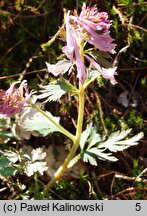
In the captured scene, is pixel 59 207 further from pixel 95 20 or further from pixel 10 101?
pixel 95 20

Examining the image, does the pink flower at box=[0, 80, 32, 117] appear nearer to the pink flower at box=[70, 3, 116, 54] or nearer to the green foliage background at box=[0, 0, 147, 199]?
the pink flower at box=[70, 3, 116, 54]

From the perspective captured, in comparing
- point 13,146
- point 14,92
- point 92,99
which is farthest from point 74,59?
point 13,146

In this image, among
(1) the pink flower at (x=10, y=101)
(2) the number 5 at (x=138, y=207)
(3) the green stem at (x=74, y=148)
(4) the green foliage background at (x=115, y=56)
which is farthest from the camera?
(4) the green foliage background at (x=115, y=56)

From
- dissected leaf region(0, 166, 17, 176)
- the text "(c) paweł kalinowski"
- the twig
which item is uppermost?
dissected leaf region(0, 166, 17, 176)

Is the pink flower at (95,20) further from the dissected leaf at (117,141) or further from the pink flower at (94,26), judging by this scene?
the dissected leaf at (117,141)

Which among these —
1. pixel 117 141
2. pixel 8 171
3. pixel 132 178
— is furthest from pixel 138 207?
pixel 8 171

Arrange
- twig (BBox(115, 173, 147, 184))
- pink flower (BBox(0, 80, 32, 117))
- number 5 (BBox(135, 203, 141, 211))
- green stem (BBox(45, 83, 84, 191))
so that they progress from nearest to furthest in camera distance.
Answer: pink flower (BBox(0, 80, 32, 117)) < green stem (BBox(45, 83, 84, 191)) < number 5 (BBox(135, 203, 141, 211)) < twig (BBox(115, 173, 147, 184))

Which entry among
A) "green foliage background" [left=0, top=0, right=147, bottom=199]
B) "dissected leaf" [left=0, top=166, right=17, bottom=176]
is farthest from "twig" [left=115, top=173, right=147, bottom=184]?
"dissected leaf" [left=0, top=166, right=17, bottom=176]

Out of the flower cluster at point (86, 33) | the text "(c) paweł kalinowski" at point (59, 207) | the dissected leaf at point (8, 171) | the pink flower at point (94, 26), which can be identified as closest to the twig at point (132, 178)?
the text "(c) paweł kalinowski" at point (59, 207)

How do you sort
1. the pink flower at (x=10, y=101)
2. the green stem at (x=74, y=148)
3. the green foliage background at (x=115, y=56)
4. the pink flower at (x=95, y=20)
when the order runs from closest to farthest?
the pink flower at (x=95, y=20)
the pink flower at (x=10, y=101)
the green stem at (x=74, y=148)
the green foliage background at (x=115, y=56)

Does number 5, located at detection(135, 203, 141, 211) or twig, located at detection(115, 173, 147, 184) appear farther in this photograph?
twig, located at detection(115, 173, 147, 184)

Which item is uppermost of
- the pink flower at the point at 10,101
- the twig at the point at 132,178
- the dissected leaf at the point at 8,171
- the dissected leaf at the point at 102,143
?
the pink flower at the point at 10,101
